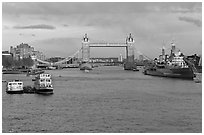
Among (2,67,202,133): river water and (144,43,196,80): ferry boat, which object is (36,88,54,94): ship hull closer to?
(2,67,202,133): river water

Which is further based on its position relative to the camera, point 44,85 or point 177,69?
point 177,69

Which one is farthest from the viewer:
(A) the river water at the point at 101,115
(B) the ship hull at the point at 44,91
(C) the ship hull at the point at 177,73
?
(C) the ship hull at the point at 177,73

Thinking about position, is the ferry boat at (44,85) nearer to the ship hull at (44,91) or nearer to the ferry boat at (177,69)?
the ship hull at (44,91)

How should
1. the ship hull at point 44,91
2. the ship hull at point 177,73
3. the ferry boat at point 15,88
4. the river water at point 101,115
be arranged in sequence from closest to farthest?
1. the river water at point 101,115
2. the ship hull at point 44,91
3. the ferry boat at point 15,88
4. the ship hull at point 177,73

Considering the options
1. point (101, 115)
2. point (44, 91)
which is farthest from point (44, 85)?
point (101, 115)

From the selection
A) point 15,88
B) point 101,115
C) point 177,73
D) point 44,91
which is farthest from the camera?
point 177,73

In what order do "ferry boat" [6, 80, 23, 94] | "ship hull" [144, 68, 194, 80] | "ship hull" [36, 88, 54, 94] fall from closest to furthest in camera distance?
"ship hull" [36, 88, 54, 94], "ferry boat" [6, 80, 23, 94], "ship hull" [144, 68, 194, 80]

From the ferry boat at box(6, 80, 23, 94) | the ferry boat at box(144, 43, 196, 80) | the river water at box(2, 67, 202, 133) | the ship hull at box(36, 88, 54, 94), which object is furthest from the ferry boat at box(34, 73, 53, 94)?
the ferry boat at box(144, 43, 196, 80)

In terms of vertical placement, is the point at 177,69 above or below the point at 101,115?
above

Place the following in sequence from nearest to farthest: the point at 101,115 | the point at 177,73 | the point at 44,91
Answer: the point at 101,115 → the point at 44,91 → the point at 177,73

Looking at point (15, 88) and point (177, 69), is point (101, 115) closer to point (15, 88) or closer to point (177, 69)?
point (15, 88)

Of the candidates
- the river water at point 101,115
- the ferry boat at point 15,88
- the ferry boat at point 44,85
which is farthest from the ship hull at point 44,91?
the river water at point 101,115

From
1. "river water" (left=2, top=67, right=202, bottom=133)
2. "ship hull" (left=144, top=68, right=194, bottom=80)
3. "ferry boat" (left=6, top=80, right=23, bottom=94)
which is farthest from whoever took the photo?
"ship hull" (left=144, top=68, right=194, bottom=80)

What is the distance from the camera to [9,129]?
389cm
